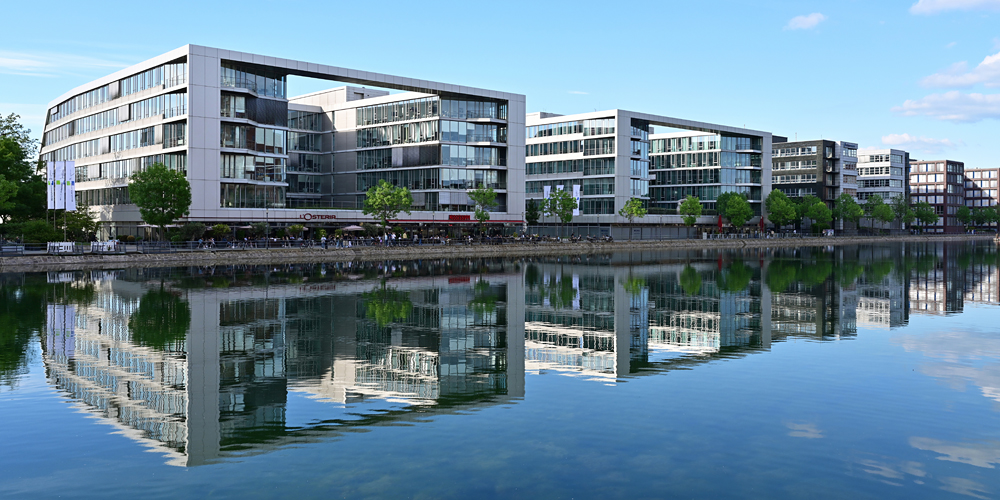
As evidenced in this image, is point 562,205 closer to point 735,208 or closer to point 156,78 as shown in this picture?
point 735,208

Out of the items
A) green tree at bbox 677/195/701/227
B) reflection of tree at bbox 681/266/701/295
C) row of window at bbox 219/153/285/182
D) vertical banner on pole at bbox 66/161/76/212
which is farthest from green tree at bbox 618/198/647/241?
vertical banner on pole at bbox 66/161/76/212

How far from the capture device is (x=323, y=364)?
28375 millimetres

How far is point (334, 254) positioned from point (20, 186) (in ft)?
125

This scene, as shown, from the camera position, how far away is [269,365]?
28.4 metres

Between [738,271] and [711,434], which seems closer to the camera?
[711,434]

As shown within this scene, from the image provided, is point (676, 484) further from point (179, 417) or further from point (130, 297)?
point (130, 297)

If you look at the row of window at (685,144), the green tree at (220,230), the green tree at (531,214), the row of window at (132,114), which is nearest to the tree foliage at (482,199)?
the green tree at (531,214)

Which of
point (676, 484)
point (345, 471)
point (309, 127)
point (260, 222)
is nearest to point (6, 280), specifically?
point (260, 222)

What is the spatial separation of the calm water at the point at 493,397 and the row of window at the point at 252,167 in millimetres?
54337

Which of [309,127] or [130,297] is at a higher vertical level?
[309,127]

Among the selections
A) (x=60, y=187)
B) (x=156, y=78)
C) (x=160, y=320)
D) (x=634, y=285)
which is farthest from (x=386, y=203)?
(x=160, y=320)

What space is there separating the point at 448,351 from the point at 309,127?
117m

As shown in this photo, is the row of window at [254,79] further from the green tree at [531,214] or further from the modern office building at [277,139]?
the green tree at [531,214]

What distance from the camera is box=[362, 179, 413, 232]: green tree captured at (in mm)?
107269
